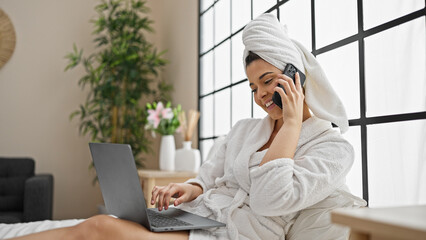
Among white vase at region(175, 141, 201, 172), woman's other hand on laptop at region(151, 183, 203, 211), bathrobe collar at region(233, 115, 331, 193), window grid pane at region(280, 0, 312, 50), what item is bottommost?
woman's other hand on laptop at region(151, 183, 203, 211)

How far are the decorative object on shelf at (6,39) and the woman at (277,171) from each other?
3125 millimetres

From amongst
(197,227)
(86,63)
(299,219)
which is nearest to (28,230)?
(197,227)

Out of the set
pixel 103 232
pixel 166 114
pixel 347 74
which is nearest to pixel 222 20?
pixel 166 114

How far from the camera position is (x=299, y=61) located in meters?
1.35

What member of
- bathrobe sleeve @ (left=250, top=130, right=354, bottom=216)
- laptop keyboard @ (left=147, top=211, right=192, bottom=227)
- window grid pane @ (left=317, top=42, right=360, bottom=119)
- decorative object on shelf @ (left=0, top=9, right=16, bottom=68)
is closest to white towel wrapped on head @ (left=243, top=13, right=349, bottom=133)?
bathrobe sleeve @ (left=250, top=130, right=354, bottom=216)

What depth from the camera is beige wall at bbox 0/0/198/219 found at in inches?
149

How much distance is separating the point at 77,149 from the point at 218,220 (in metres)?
3.06

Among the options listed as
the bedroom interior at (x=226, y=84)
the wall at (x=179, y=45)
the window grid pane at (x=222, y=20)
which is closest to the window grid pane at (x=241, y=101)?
the bedroom interior at (x=226, y=84)

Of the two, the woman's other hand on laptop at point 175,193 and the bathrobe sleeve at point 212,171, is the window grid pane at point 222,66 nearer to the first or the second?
the bathrobe sleeve at point 212,171

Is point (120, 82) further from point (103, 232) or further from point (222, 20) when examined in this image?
point (103, 232)

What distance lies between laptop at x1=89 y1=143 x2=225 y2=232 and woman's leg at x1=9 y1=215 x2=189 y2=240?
0.09 ft

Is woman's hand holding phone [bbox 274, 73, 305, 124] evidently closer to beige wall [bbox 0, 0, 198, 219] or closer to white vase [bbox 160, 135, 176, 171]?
white vase [bbox 160, 135, 176, 171]

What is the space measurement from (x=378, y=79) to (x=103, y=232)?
3.67ft

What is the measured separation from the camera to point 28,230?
1370 mm
